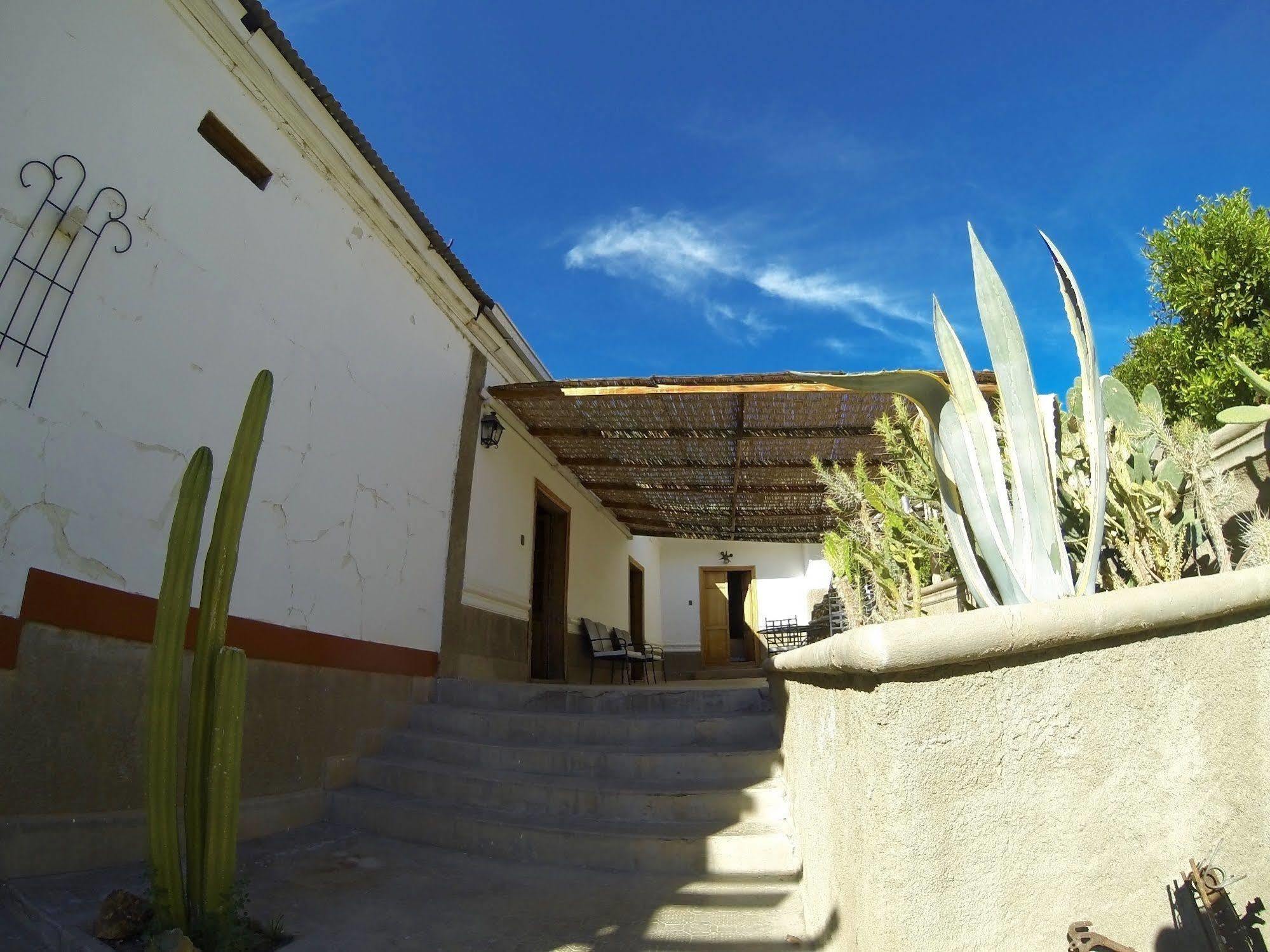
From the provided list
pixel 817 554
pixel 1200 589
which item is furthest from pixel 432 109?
pixel 817 554

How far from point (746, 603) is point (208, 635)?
1232cm

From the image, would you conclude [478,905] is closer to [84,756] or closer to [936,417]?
[84,756]

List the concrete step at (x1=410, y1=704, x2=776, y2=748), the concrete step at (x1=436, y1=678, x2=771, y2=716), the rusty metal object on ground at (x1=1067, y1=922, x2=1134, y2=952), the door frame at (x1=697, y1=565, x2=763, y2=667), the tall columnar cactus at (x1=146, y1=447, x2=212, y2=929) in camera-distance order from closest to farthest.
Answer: the rusty metal object on ground at (x1=1067, y1=922, x2=1134, y2=952) < the tall columnar cactus at (x1=146, y1=447, x2=212, y2=929) < the concrete step at (x1=410, y1=704, x2=776, y2=748) < the concrete step at (x1=436, y1=678, x2=771, y2=716) < the door frame at (x1=697, y1=565, x2=763, y2=667)

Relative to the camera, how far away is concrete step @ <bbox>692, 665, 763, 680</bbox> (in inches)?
468

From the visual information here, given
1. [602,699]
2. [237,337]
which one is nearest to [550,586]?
[602,699]

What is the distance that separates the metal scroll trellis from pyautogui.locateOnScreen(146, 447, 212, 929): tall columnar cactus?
1.23 metres

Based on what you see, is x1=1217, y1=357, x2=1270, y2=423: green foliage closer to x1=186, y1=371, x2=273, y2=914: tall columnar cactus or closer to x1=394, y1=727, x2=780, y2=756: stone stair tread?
x1=394, y1=727, x2=780, y2=756: stone stair tread

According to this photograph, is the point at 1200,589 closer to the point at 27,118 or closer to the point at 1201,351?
the point at 27,118

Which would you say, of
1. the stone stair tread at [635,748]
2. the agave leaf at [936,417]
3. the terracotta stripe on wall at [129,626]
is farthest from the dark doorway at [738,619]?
the agave leaf at [936,417]

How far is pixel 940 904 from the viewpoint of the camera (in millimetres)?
1513

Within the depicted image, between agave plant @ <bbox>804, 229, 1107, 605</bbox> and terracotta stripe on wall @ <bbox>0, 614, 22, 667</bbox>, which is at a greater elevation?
agave plant @ <bbox>804, 229, 1107, 605</bbox>

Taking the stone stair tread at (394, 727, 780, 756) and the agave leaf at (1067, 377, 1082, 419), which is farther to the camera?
the stone stair tread at (394, 727, 780, 756)

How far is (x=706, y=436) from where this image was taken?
5.94 metres

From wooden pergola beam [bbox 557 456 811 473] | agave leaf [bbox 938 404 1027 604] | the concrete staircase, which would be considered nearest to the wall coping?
agave leaf [bbox 938 404 1027 604]
